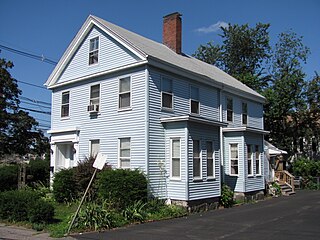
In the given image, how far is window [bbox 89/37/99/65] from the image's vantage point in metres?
19.6

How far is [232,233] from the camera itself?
11.1m

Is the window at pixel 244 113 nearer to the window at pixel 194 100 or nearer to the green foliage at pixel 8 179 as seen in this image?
the window at pixel 194 100

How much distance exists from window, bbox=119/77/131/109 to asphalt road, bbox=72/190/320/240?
628 cm

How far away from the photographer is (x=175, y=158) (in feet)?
54.1

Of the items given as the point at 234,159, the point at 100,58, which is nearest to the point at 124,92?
the point at 100,58

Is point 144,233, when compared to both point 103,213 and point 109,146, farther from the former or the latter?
point 109,146

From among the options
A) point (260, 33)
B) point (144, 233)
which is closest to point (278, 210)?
point (144, 233)

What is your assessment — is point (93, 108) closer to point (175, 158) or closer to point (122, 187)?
point (175, 158)

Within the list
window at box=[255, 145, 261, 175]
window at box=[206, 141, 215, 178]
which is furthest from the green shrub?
window at box=[255, 145, 261, 175]

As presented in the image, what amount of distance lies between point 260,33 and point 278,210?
31.6m

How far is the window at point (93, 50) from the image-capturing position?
64.2 feet

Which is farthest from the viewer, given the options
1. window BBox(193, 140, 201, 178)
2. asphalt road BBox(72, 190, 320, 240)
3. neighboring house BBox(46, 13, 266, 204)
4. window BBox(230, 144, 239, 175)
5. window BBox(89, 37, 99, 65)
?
window BBox(230, 144, 239, 175)

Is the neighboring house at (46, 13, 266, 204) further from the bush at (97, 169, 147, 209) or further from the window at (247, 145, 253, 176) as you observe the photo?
the bush at (97, 169, 147, 209)

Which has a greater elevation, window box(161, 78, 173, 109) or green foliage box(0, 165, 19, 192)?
window box(161, 78, 173, 109)
